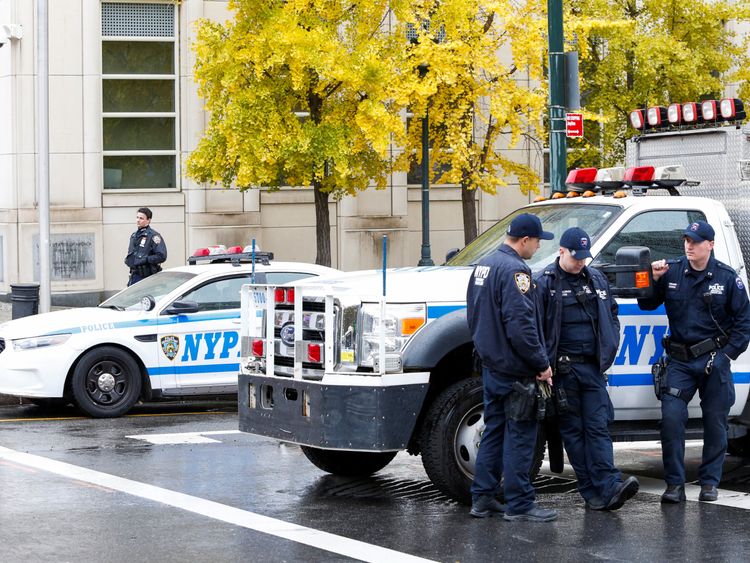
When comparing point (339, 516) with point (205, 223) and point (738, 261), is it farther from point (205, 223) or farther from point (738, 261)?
point (205, 223)

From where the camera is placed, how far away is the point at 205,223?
985 inches

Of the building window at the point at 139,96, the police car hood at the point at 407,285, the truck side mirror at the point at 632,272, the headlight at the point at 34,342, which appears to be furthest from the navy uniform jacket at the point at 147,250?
the truck side mirror at the point at 632,272

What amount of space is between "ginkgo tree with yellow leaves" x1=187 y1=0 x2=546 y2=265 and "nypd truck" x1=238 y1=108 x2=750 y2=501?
10.3 meters

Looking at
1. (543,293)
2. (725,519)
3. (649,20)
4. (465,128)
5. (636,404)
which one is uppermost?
(649,20)

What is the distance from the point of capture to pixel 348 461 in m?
9.95

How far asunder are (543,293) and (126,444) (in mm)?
4570

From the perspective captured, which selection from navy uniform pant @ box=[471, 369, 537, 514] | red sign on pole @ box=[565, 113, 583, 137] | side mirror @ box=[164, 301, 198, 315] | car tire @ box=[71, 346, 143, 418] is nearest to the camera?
navy uniform pant @ box=[471, 369, 537, 514]

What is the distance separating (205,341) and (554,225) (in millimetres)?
5016

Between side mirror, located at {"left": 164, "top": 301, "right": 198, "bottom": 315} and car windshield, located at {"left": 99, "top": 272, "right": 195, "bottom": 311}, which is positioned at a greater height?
car windshield, located at {"left": 99, "top": 272, "right": 195, "bottom": 311}

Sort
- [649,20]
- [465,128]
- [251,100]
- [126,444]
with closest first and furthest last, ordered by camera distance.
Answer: [126,444] → [251,100] → [465,128] → [649,20]

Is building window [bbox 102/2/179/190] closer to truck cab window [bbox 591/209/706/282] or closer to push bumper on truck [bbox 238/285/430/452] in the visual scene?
push bumper on truck [bbox 238/285/430/452]

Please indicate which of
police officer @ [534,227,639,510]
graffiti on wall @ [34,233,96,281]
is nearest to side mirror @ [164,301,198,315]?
police officer @ [534,227,639,510]

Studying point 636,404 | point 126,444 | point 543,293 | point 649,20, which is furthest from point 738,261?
point 649,20

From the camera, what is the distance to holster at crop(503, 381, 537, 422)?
8.12 meters
